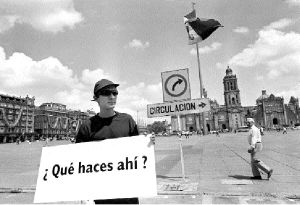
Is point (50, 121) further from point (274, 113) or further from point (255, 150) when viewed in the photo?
point (255, 150)

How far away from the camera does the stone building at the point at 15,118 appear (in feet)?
317

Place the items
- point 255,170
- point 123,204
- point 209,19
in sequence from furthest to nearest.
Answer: point 209,19 < point 255,170 < point 123,204

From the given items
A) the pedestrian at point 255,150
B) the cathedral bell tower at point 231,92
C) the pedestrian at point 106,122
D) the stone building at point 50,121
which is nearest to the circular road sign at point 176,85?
the pedestrian at point 255,150

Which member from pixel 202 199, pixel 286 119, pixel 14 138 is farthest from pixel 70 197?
pixel 286 119

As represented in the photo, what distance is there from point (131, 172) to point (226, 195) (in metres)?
3.80

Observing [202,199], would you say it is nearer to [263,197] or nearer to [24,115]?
[263,197]

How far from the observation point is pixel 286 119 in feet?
506

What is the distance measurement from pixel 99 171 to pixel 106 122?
57 centimetres

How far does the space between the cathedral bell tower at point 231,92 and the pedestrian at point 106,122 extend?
160512mm

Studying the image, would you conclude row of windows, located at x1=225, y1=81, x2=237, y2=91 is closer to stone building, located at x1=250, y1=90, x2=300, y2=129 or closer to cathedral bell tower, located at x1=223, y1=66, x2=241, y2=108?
cathedral bell tower, located at x1=223, y1=66, x2=241, y2=108

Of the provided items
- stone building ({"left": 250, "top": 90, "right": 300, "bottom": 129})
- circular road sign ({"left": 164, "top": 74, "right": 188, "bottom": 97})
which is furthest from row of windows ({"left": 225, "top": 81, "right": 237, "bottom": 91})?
circular road sign ({"left": 164, "top": 74, "right": 188, "bottom": 97})

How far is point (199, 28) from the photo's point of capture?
33.8 ft

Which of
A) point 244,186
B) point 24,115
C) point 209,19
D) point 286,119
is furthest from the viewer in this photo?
point 286,119

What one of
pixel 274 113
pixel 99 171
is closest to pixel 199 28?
pixel 99 171
